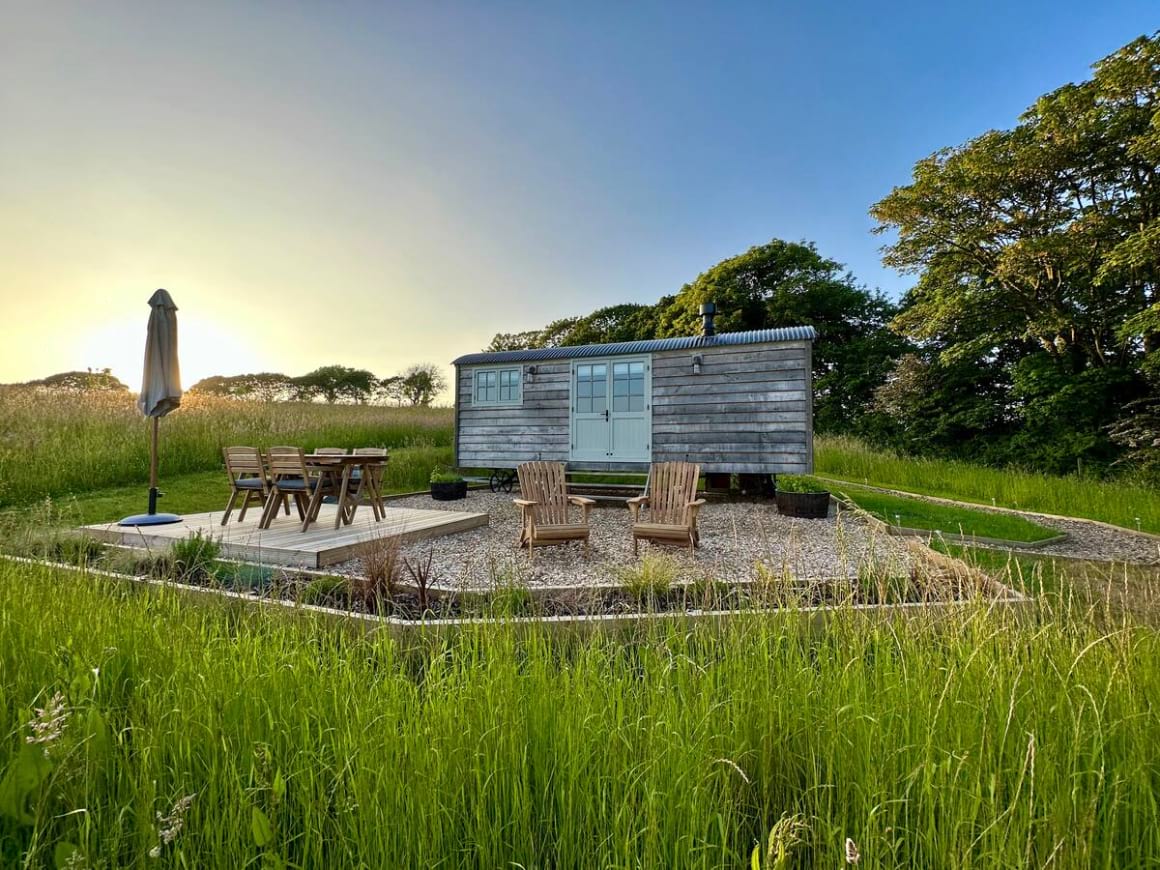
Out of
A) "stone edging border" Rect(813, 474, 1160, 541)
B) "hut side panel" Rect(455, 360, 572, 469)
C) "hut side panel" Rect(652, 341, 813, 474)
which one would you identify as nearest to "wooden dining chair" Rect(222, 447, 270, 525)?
"hut side panel" Rect(455, 360, 572, 469)

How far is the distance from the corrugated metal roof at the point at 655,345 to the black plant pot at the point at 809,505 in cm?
240

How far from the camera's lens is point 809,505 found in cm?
707

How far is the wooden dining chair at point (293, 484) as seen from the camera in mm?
5109

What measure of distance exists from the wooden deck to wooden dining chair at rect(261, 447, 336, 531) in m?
0.18

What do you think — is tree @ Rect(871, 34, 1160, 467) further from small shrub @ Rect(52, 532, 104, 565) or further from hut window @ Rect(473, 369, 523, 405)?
small shrub @ Rect(52, 532, 104, 565)

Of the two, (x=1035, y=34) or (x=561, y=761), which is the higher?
(x=1035, y=34)

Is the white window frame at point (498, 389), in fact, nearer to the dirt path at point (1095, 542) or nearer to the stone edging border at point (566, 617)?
the stone edging border at point (566, 617)

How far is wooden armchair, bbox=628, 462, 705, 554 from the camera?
476cm

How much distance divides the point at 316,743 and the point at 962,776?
1889 mm

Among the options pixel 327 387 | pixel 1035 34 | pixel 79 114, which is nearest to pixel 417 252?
pixel 79 114

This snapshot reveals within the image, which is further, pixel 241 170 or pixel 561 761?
pixel 241 170

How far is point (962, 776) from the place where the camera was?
1387 mm

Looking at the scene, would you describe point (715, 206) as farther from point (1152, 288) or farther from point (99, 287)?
point (99, 287)

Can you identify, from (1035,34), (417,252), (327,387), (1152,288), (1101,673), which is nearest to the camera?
(1101,673)
